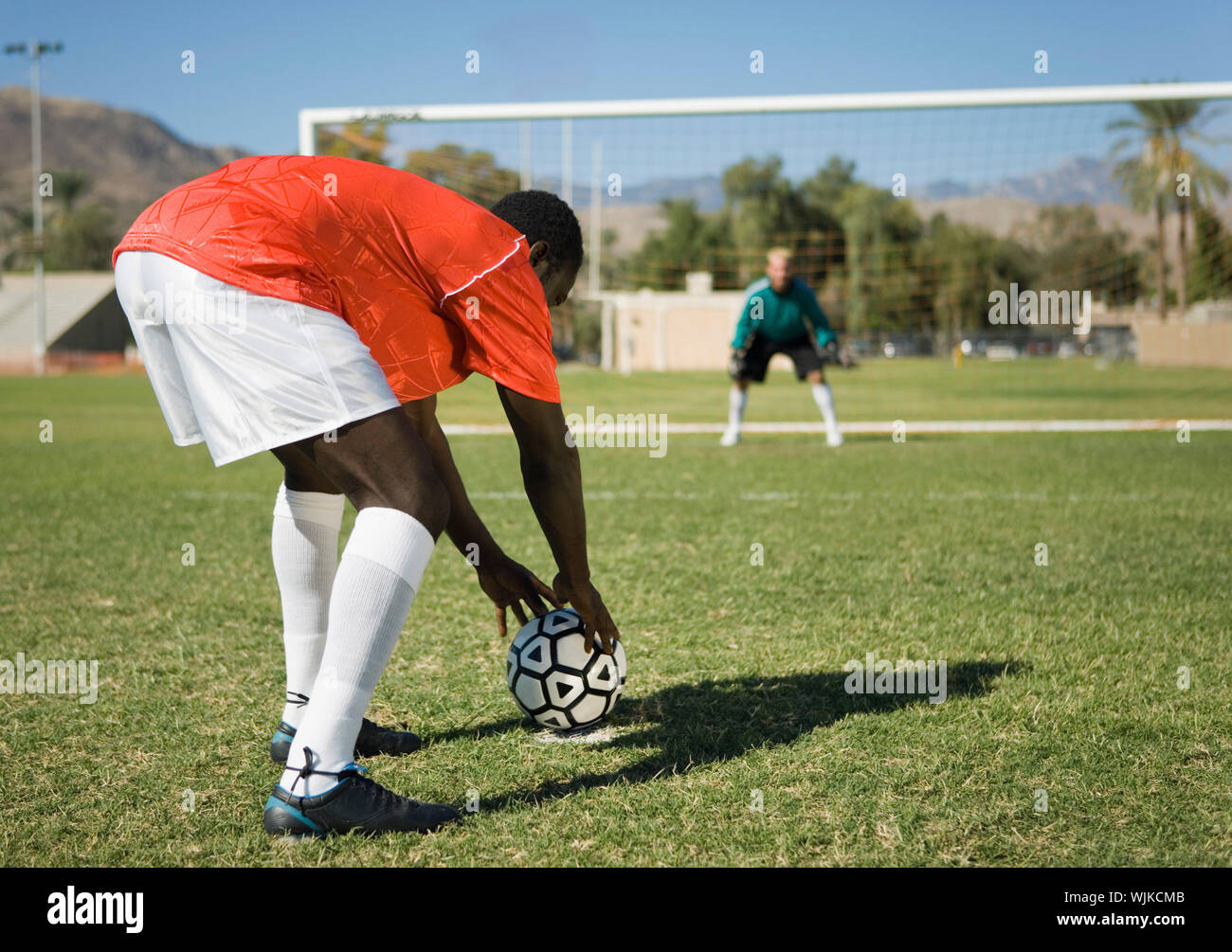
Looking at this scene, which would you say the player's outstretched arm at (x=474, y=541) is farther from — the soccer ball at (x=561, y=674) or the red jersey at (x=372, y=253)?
the red jersey at (x=372, y=253)

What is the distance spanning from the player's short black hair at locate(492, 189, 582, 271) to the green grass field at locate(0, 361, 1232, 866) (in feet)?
4.97

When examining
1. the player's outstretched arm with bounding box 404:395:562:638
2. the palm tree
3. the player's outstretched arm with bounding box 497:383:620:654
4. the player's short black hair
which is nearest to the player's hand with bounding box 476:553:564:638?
the player's outstretched arm with bounding box 404:395:562:638

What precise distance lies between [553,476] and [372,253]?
71cm

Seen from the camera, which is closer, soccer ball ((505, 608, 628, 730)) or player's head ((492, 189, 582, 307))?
player's head ((492, 189, 582, 307))

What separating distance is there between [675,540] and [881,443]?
7.34 metres

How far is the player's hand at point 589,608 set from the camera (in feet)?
9.15

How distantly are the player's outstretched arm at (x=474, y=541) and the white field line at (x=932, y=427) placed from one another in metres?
11.7

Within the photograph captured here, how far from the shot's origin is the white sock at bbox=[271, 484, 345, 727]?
2.99 m

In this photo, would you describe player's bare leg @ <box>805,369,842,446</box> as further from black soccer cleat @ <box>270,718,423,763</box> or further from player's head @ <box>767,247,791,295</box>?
black soccer cleat @ <box>270,718,423,763</box>

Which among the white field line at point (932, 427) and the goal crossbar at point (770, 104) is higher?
the goal crossbar at point (770, 104)

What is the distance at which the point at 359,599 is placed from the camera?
2430 millimetres

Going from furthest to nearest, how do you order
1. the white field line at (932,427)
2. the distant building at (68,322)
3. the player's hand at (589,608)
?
the distant building at (68,322) → the white field line at (932,427) → the player's hand at (589,608)

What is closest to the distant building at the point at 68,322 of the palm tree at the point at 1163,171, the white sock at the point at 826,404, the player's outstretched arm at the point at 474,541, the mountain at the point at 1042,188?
the palm tree at the point at 1163,171

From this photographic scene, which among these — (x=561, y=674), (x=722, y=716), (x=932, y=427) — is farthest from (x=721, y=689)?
(x=932, y=427)
